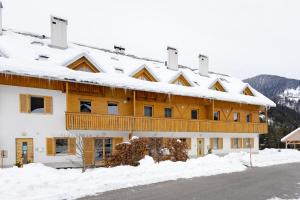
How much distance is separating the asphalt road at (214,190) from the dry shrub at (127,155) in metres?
3.53

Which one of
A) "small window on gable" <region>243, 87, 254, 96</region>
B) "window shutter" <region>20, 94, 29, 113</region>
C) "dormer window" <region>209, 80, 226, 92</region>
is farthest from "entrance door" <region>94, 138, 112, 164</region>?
"small window on gable" <region>243, 87, 254, 96</region>

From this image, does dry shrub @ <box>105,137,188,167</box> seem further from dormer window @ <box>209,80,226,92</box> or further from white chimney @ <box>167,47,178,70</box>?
white chimney @ <box>167,47,178,70</box>

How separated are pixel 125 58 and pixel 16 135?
40.4ft

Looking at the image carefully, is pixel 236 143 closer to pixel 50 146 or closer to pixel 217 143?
pixel 217 143

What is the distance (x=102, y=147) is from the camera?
20422mm

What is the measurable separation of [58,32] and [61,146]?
26.3 ft

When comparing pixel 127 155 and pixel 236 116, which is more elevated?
pixel 236 116

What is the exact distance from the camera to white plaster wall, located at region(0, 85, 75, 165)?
16641mm

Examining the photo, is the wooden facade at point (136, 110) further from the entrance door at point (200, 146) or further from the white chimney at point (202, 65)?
the white chimney at point (202, 65)

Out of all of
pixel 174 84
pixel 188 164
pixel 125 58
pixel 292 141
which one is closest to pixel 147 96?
pixel 174 84

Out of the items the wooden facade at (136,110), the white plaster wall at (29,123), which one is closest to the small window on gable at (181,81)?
the wooden facade at (136,110)

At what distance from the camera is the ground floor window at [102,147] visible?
20.1m

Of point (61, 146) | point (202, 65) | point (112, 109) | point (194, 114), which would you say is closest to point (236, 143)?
point (194, 114)

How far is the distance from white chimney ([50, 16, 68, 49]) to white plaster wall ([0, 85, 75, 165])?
184 inches
